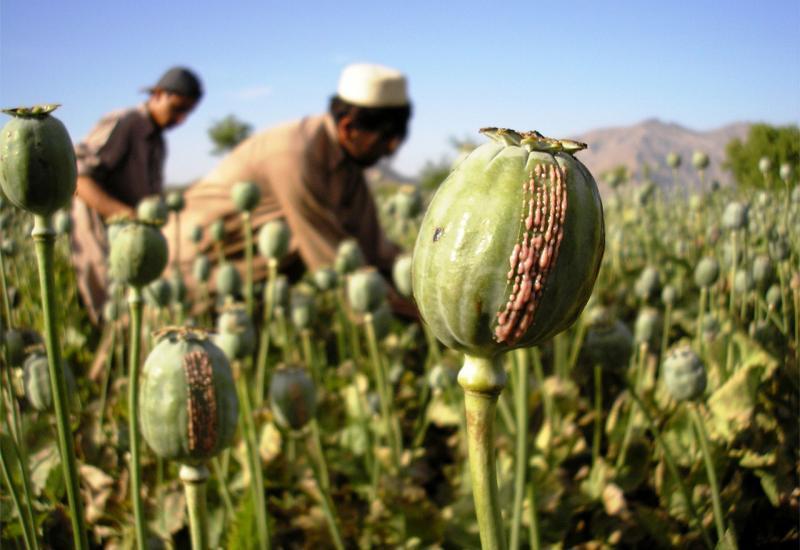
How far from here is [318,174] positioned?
284 centimetres

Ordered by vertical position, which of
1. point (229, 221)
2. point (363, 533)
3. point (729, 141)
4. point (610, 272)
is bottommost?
point (363, 533)

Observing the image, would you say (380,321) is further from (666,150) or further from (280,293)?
(666,150)

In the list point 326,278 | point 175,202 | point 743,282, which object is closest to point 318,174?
point 175,202

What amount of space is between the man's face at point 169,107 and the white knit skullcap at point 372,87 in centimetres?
79

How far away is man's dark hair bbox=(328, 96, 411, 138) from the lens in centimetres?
Answer: 279

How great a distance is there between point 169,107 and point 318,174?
826 millimetres

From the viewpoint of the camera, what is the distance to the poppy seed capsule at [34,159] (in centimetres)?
71

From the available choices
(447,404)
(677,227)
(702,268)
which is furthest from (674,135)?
(447,404)

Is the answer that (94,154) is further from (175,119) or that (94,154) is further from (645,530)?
(645,530)

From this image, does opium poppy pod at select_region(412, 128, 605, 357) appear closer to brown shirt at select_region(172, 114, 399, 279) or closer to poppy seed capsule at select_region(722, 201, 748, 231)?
poppy seed capsule at select_region(722, 201, 748, 231)

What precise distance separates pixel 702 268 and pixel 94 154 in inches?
87.3

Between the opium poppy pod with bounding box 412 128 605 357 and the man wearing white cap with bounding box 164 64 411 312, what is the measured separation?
2.17m

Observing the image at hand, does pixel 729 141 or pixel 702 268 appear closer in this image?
pixel 702 268

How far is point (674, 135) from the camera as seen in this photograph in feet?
10.1
